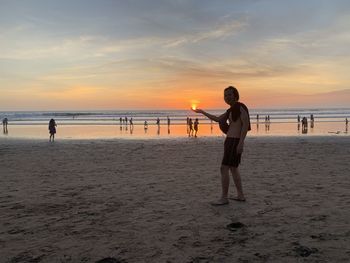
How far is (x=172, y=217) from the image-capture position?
22.6 feet

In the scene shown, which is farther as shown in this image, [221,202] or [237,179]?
[237,179]

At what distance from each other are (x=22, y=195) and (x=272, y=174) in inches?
253

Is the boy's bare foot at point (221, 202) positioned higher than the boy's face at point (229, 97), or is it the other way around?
the boy's face at point (229, 97)

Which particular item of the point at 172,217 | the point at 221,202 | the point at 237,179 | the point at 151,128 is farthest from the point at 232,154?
the point at 151,128

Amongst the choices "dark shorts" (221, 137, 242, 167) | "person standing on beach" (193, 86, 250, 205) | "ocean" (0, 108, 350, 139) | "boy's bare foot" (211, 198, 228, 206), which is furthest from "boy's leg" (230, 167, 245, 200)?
"ocean" (0, 108, 350, 139)

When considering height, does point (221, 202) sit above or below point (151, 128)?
below

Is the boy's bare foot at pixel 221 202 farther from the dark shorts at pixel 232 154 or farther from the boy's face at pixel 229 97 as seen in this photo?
the boy's face at pixel 229 97

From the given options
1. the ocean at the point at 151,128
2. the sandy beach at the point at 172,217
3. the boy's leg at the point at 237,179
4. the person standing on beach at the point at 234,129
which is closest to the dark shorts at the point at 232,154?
the person standing on beach at the point at 234,129

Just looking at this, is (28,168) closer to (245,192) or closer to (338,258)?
(245,192)

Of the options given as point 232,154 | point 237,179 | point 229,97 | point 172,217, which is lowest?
point 172,217

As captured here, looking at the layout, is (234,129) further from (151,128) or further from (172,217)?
(151,128)

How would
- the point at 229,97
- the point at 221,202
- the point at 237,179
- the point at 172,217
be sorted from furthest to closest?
1. the point at 237,179
2. the point at 221,202
3. the point at 229,97
4. the point at 172,217

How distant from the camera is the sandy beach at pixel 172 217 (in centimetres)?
526

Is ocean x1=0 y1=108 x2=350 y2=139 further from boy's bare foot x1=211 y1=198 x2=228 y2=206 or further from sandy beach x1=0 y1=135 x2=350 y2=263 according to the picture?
boy's bare foot x1=211 y1=198 x2=228 y2=206
